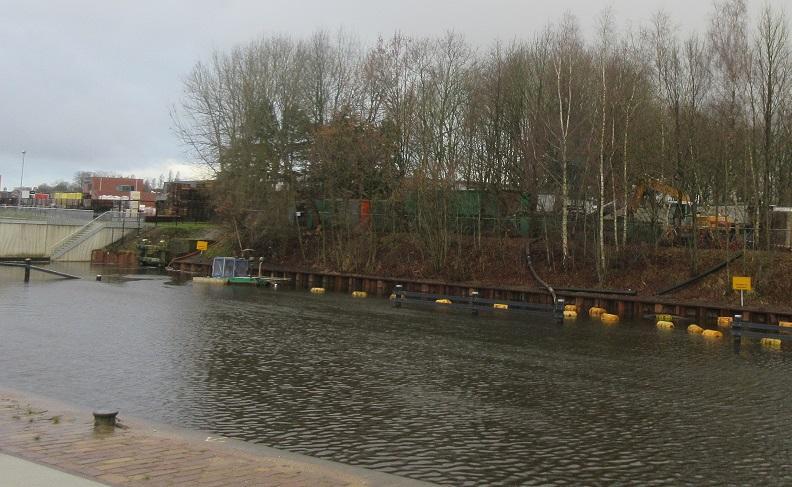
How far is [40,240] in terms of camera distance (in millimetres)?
61062

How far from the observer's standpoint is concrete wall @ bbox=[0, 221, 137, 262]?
194 feet

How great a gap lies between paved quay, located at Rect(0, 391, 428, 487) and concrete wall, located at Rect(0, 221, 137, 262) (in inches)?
2221

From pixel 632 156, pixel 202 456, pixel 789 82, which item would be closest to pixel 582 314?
pixel 632 156

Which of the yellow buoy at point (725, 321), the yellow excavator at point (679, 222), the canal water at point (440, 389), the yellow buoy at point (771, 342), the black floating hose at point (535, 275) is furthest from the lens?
the yellow excavator at point (679, 222)

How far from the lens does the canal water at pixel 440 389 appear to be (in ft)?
29.6

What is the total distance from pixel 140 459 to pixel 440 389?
6.92m

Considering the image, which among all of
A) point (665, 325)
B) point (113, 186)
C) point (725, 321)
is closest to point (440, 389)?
point (665, 325)

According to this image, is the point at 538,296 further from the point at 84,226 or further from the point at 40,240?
the point at 40,240

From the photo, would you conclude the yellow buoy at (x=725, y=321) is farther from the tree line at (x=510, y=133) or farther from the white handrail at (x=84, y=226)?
the white handrail at (x=84, y=226)

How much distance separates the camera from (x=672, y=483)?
8.23 metres

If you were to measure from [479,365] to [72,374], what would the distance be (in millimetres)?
8410

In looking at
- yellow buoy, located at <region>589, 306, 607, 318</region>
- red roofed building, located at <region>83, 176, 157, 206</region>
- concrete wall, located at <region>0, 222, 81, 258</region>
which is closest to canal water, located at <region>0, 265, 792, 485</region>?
yellow buoy, located at <region>589, 306, 607, 318</region>

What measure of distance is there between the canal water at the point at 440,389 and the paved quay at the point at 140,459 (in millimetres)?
865

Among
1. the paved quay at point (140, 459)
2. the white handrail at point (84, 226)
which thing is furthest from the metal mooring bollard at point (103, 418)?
the white handrail at point (84, 226)
